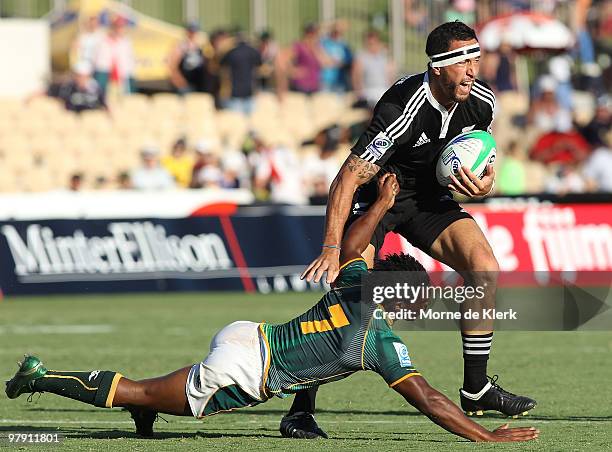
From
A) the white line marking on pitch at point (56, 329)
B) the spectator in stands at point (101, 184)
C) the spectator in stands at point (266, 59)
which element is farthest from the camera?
the spectator in stands at point (266, 59)

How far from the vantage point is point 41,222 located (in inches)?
719

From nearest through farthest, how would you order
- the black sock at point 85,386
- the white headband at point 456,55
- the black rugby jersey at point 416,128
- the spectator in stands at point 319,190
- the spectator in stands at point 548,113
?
the black sock at point 85,386, the white headband at point 456,55, the black rugby jersey at point 416,128, the spectator in stands at point 319,190, the spectator in stands at point 548,113

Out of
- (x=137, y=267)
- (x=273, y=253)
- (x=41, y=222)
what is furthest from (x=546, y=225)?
(x=41, y=222)

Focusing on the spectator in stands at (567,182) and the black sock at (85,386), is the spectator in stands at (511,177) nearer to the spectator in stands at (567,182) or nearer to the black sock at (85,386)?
the spectator in stands at (567,182)

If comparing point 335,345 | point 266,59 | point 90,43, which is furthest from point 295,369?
point 266,59

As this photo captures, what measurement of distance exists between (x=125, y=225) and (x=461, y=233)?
10.2 meters

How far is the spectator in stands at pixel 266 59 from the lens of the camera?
24.3 meters

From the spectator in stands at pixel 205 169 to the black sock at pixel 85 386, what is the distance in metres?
12.8

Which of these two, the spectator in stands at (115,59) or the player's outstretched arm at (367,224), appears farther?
the spectator in stands at (115,59)

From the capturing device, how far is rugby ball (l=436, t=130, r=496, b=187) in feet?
28.1

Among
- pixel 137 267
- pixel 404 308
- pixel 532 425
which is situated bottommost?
pixel 137 267

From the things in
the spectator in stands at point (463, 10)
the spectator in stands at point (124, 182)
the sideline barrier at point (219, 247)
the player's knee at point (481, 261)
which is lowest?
the sideline barrier at point (219, 247)

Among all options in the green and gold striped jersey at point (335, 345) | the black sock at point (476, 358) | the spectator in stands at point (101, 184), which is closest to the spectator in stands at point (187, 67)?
the spectator in stands at point (101, 184)

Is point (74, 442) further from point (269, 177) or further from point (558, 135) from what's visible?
point (558, 135)
